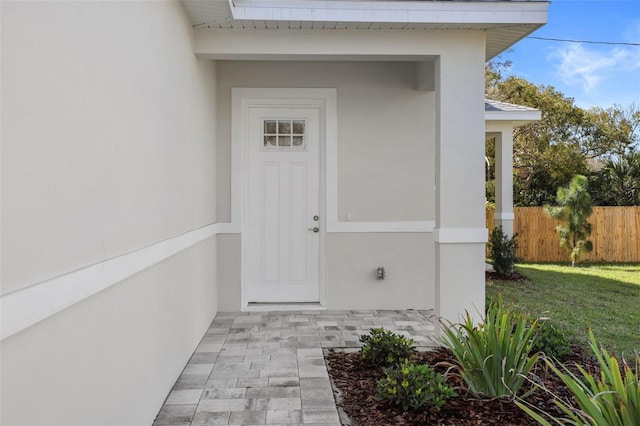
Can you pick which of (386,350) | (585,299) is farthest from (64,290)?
(585,299)

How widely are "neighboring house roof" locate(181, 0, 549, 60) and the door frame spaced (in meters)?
1.67

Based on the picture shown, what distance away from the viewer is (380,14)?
14.1 feet

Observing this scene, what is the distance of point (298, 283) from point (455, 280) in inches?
88.3

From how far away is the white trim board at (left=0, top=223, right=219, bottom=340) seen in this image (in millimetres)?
1430

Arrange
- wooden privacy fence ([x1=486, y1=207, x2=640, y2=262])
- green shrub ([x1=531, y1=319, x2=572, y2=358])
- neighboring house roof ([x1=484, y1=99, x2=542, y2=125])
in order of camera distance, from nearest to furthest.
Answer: green shrub ([x1=531, y1=319, x2=572, y2=358]) → neighboring house roof ([x1=484, y1=99, x2=542, y2=125]) → wooden privacy fence ([x1=486, y1=207, x2=640, y2=262])

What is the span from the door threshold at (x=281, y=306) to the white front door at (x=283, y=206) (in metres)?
0.05

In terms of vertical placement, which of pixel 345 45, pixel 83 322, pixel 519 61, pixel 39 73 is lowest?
pixel 83 322

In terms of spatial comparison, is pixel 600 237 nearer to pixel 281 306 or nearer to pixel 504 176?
pixel 504 176

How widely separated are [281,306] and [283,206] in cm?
125

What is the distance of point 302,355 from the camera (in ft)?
14.3

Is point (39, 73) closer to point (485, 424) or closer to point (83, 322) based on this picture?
point (83, 322)

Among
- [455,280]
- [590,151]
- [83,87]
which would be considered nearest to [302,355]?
[455,280]

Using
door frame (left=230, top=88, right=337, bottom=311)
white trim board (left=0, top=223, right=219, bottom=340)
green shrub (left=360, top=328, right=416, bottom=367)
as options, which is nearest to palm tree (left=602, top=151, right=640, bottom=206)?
door frame (left=230, top=88, right=337, bottom=311)

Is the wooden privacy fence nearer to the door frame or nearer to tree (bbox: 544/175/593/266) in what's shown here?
tree (bbox: 544/175/593/266)
